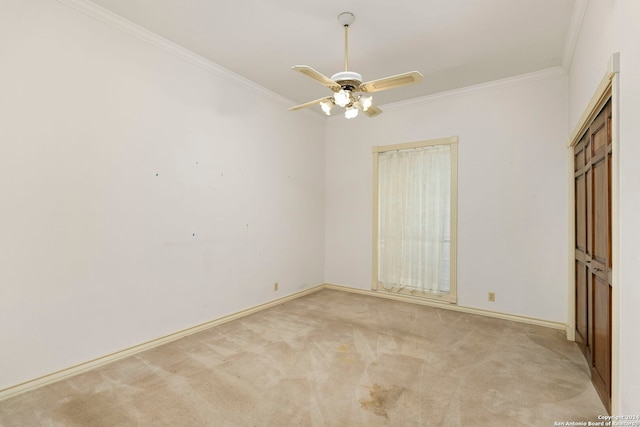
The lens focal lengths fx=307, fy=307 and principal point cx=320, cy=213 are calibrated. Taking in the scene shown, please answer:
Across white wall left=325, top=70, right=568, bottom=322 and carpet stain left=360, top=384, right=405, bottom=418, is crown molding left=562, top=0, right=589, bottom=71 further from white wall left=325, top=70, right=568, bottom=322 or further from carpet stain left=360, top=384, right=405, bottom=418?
carpet stain left=360, top=384, right=405, bottom=418

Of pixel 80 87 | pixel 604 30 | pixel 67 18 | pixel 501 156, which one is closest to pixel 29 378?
pixel 80 87

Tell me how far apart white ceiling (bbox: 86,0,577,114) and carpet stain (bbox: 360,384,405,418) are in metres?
3.02

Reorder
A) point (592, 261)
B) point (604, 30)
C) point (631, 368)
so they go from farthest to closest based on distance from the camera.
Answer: point (592, 261) → point (604, 30) → point (631, 368)

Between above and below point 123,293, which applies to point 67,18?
above

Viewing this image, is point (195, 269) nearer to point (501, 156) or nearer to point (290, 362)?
point (290, 362)

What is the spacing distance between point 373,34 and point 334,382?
10.1 ft

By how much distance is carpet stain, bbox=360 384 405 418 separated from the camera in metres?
2.06

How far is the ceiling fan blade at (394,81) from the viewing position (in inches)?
88.7

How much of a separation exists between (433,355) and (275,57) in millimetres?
3441

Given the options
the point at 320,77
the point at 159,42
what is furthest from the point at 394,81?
the point at 159,42

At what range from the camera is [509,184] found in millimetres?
3877

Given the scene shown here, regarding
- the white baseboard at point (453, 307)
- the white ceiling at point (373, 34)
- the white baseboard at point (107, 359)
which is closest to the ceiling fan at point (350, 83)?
the white ceiling at point (373, 34)

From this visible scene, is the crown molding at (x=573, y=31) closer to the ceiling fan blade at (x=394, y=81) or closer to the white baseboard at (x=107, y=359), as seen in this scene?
the ceiling fan blade at (x=394, y=81)

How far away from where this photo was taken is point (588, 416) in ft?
6.49
